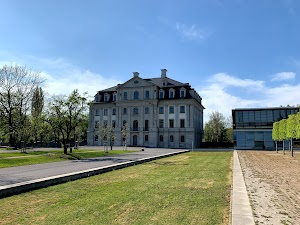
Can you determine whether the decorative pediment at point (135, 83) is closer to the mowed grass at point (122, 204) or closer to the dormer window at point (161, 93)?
the dormer window at point (161, 93)

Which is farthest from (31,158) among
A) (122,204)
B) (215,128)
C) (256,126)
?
(215,128)

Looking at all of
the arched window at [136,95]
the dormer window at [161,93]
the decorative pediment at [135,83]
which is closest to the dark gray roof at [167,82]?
the dormer window at [161,93]

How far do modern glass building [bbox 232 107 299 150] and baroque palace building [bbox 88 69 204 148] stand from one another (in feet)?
31.6

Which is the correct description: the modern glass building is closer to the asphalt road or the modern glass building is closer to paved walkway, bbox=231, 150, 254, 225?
the asphalt road

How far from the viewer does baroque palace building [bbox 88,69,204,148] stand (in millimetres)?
57750

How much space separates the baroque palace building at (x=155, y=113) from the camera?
57.8 m

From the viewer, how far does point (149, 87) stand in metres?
59.8

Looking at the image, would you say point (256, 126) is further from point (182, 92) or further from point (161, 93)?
point (161, 93)

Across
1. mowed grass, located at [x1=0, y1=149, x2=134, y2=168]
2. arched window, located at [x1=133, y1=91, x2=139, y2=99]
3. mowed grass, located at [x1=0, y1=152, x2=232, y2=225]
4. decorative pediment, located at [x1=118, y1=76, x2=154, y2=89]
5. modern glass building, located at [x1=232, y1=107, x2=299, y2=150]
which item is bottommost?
mowed grass, located at [x1=0, y1=149, x2=134, y2=168]

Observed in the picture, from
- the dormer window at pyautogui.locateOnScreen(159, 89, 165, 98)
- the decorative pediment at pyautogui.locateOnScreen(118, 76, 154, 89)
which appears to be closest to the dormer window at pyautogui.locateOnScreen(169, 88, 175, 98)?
the dormer window at pyautogui.locateOnScreen(159, 89, 165, 98)

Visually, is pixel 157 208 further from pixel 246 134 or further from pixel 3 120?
pixel 246 134

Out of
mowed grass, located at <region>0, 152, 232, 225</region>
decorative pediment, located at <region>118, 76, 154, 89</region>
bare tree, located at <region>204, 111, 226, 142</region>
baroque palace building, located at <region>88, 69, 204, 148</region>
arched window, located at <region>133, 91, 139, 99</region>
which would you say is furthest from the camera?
bare tree, located at <region>204, 111, 226, 142</region>

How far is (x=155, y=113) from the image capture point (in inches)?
2343

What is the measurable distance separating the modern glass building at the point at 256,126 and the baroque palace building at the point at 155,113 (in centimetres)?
963
